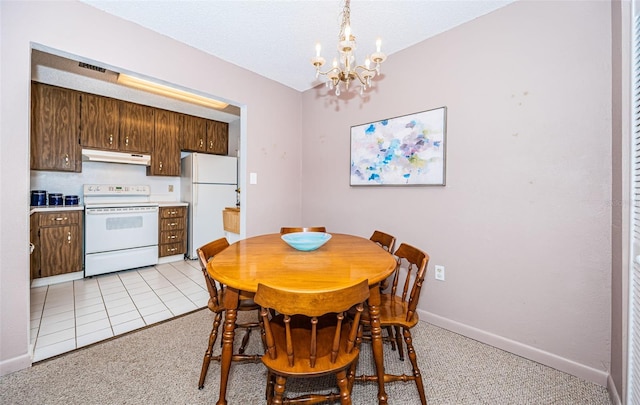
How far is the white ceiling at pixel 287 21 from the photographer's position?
1.74m

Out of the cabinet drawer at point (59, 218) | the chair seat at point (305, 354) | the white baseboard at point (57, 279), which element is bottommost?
the white baseboard at point (57, 279)

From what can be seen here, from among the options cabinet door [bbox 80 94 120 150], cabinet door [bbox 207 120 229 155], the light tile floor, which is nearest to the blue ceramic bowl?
the light tile floor

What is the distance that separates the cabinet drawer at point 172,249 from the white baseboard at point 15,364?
2389 millimetres

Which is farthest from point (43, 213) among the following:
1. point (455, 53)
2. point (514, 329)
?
point (514, 329)

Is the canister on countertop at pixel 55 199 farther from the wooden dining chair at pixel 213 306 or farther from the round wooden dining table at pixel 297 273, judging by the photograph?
the round wooden dining table at pixel 297 273

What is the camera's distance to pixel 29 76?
1578 millimetres

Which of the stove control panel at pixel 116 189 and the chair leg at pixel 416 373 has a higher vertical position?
the stove control panel at pixel 116 189

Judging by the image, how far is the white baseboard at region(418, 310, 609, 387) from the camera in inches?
57.8

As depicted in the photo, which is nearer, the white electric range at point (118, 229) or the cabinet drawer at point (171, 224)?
the white electric range at point (118, 229)

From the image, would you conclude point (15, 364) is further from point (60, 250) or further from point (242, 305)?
point (60, 250)

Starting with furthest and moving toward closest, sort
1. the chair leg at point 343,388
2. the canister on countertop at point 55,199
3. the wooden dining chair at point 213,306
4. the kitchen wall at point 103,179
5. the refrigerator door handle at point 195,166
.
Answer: the refrigerator door handle at point 195,166 < the kitchen wall at point 103,179 < the canister on countertop at point 55,199 < the wooden dining chair at point 213,306 < the chair leg at point 343,388

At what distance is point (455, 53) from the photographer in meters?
1.97

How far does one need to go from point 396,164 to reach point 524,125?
0.92 meters

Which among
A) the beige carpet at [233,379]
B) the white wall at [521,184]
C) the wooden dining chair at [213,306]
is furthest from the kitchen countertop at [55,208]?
the white wall at [521,184]
